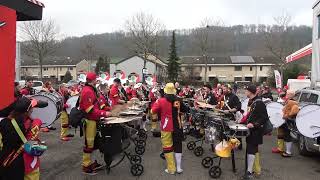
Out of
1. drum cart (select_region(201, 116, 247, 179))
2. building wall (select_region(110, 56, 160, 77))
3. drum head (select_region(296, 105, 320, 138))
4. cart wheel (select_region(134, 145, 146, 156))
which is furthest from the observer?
building wall (select_region(110, 56, 160, 77))

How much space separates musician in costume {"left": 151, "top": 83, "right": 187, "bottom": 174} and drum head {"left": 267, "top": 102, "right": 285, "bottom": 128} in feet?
11.3

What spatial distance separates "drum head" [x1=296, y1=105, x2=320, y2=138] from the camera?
8.83m

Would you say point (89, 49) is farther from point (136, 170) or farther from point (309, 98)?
point (136, 170)

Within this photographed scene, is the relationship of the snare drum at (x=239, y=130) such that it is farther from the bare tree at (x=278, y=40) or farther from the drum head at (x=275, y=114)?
the bare tree at (x=278, y=40)

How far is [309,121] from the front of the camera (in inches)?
351

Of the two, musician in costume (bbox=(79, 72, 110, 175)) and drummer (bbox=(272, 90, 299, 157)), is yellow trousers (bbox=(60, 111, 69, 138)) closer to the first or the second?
musician in costume (bbox=(79, 72, 110, 175))

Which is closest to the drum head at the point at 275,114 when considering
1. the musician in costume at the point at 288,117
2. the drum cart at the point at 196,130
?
the musician in costume at the point at 288,117

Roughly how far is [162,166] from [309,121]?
3.53 metres

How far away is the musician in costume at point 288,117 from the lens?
32.9ft

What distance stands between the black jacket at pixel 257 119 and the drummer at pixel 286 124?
2065 millimetres

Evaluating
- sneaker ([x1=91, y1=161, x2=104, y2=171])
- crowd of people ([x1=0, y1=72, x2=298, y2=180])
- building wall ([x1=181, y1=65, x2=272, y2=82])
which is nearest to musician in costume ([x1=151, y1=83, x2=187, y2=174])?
crowd of people ([x1=0, y1=72, x2=298, y2=180])

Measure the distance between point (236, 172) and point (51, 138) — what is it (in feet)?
22.5

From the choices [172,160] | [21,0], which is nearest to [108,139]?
[172,160]

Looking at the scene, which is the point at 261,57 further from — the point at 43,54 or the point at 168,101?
→ the point at 168,101
